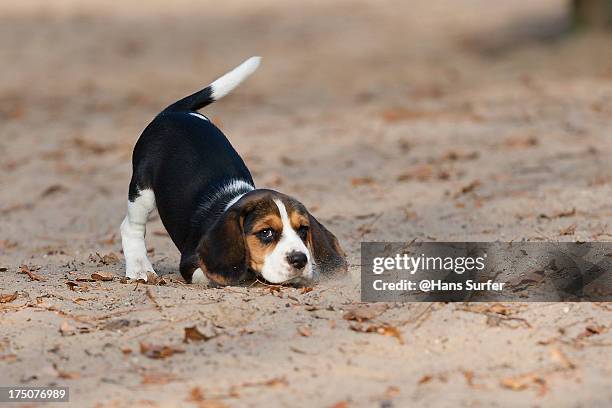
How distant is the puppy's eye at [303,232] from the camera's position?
243 inches

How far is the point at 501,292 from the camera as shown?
5.78 meters

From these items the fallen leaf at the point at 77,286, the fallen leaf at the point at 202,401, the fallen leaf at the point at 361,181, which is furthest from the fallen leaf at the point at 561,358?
the fallen leaf at the point at 361,181

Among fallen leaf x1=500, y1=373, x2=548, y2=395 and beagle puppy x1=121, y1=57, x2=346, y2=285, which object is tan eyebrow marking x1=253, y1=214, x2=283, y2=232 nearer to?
beagle puppy x1=121, y1=57, x2=346, y2=285

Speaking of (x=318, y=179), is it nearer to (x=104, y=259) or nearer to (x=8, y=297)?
(x=104, y=259)

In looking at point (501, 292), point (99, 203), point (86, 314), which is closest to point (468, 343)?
point (501, 292)

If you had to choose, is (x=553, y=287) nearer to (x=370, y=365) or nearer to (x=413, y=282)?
(x=413, y=282)

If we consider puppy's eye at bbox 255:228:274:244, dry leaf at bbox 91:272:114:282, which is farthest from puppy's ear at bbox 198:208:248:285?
dry leaf at bbox 91:272:114:282

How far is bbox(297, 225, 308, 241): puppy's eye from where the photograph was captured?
20.2 feet

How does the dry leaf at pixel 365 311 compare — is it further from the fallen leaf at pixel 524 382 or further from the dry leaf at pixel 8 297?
the dry leaf at pixel 8 297

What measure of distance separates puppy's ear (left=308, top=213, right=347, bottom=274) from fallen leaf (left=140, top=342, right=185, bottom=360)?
4.71 feet

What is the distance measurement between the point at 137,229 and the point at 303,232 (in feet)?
4.78

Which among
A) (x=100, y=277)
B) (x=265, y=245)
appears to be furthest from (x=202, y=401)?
(x=100, y=277)

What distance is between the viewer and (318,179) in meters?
10.4

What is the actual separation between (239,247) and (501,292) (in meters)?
1.45
